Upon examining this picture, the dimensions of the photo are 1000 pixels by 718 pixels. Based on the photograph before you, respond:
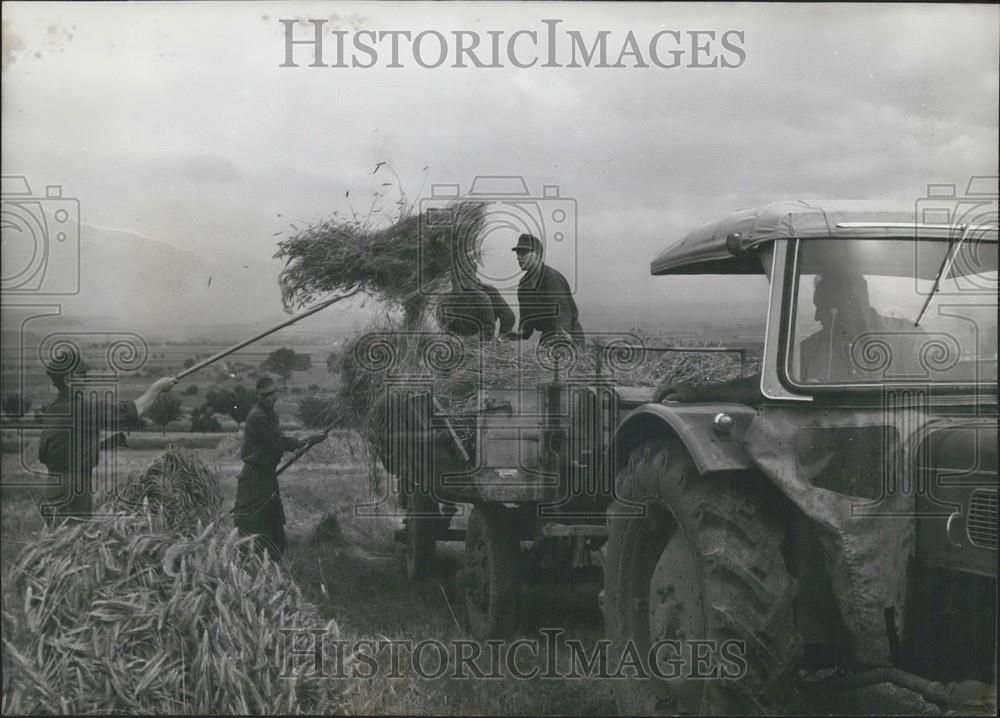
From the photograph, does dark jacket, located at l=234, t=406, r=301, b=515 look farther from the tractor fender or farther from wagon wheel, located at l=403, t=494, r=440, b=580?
the tractor fender

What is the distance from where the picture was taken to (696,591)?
390cm

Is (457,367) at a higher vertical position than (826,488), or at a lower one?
higher

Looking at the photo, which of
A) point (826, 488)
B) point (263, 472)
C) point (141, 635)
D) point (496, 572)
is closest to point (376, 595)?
point (496, 572)

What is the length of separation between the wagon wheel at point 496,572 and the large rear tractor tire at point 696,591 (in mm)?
949

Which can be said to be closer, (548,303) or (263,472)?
(548,303)

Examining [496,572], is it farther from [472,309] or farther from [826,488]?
[826,488]

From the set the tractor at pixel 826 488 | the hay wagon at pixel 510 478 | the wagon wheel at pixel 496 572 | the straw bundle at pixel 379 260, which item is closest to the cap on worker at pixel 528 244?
the straw bundle at pixel 379 260

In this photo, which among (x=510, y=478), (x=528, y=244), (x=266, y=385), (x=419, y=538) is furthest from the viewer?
(x=419, y=538)

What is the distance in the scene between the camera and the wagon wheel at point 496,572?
5.36 m

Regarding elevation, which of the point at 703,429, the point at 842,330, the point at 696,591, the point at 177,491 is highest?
the point at 842,330

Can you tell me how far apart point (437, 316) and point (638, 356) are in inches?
48.2

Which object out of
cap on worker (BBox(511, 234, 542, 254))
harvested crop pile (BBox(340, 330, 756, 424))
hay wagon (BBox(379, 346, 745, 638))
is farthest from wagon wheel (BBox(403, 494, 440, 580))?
cap on worker (BBox(511, 234, 542, 254))

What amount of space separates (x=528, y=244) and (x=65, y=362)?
2405 millimetres

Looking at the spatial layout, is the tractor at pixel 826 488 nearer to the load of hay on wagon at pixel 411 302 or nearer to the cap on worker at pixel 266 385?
the load of hay on wagon at pixel 411 302
